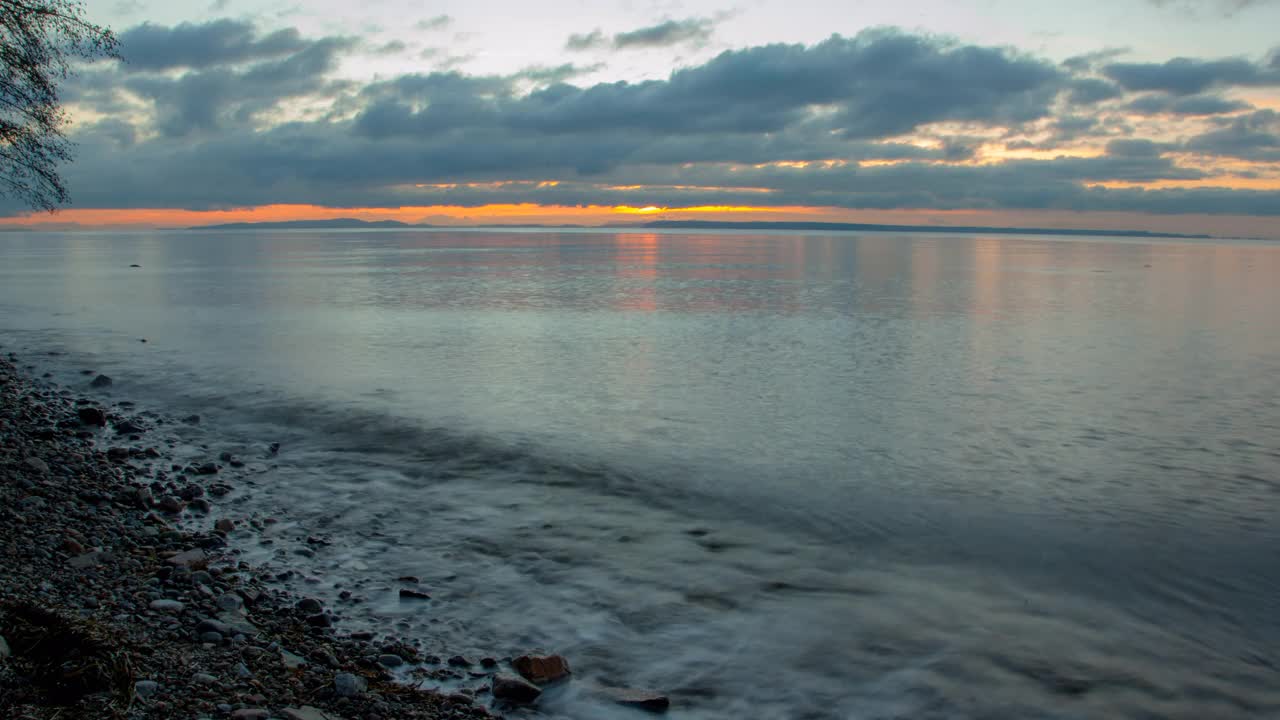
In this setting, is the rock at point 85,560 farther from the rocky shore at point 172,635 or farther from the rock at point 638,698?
the rock at point 638,698

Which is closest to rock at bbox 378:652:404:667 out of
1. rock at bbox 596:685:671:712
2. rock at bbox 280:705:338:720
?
rock at bbox 280:705:338:720

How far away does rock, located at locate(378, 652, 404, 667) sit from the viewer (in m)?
7.43

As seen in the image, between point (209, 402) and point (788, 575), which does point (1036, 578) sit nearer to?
point (788, 575)

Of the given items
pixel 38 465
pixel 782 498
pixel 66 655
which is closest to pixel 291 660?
pixel 66 655

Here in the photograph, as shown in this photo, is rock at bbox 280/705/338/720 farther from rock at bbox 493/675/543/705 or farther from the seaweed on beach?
rock at bbox 493/675/543/705

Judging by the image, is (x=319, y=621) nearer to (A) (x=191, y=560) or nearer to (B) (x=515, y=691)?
(A) (x=191, y=560)

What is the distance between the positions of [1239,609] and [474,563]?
8.53m

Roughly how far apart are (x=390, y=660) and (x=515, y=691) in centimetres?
119

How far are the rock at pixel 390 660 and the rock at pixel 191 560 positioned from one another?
2788 millimetres

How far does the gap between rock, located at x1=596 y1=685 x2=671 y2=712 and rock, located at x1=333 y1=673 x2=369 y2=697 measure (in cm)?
198

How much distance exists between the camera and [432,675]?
7379 mm

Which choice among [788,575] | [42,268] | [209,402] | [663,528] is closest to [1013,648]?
[788,575]

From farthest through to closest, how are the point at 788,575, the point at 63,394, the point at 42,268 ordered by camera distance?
the point at 42,268
the point at 63,394
the point at 788,575

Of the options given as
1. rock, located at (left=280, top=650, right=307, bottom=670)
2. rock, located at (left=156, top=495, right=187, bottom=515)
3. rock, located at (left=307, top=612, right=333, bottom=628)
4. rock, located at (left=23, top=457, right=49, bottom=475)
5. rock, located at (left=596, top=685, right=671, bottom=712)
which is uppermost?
rock, located at (left=23, top=457, right=49, bottom=475)
